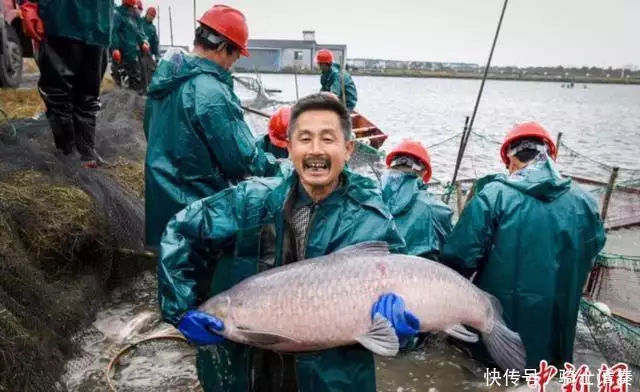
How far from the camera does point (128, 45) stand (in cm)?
1327

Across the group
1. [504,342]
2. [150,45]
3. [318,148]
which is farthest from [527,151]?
[150,45]

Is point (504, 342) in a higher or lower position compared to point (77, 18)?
lower

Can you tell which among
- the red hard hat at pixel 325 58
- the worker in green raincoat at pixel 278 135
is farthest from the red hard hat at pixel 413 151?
the red hard hat at pixel 325 58

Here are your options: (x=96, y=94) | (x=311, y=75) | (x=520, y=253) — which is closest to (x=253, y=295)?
(x=520, y=253)

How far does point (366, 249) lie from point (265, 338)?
587 mm

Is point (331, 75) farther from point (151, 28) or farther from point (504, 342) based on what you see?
point (504, 342)

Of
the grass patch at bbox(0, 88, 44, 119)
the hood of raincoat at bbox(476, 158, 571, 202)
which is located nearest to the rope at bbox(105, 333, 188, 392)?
the hood of raincoat at bbox(476, 158, 571, 202)

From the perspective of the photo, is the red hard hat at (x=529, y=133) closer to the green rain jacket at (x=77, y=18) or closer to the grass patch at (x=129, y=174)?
the grass patch at (x=129, y=174)

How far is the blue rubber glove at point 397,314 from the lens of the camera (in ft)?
7.22

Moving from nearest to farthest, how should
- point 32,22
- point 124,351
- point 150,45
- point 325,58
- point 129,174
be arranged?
1. point 124,351
2. point 32,22
3. point 129,174
4. point 325,58
5. point 150,45

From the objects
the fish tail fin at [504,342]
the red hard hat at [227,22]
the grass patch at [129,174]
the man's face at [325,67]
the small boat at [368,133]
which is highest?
the red hard hat at [227,22]

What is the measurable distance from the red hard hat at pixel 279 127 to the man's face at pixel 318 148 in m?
3.76

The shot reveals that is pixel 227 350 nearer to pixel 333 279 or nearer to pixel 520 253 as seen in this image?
pixel 333 279

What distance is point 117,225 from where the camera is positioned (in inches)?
189
